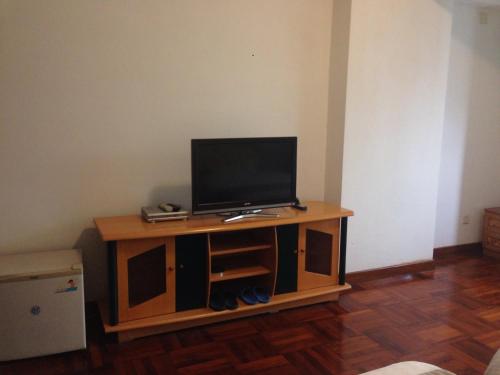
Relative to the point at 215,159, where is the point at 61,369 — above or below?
below

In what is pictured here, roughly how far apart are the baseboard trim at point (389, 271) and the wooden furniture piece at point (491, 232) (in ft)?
2.58

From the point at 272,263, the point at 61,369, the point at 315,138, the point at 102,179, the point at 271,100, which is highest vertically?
the point at 271,100

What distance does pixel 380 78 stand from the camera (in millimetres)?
3502

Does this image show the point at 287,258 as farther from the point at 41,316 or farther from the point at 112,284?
the point at 41,316

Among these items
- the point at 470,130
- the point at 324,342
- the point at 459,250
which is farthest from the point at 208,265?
the point at 470,130

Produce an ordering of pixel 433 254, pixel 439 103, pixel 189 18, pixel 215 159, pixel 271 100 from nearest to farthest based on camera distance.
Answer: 1. pixel 215 159
2. pixel 189 18
3. pixel 271 100
4. pixel 439 103
5. pixel 433 254

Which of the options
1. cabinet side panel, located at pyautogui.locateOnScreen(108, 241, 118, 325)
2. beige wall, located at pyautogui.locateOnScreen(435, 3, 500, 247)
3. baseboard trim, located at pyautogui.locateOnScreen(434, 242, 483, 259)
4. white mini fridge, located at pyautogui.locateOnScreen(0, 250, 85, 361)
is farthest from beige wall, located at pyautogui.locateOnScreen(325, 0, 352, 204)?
white mini fridge, located at pyautogui.locateOnScreen(0, 250, 85, 361)

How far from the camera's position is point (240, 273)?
2.92 metres

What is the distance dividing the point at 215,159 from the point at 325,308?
1.23m

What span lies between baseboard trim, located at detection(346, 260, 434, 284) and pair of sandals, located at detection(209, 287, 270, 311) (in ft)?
3.00

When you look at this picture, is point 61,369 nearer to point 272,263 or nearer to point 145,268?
point 145,268

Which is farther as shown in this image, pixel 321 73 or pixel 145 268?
pixel 321 73

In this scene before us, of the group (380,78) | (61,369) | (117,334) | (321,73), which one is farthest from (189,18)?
(61,369)

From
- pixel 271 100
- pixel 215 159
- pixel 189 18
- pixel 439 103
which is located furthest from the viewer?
pixel 439 103
